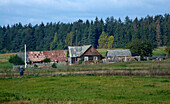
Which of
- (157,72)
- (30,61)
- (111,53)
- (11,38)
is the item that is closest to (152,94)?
(157,72)

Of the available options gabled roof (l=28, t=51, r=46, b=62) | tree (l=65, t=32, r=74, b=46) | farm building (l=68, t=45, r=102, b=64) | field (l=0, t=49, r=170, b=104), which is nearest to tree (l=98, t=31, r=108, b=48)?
tree (l=65, t=32, r=74, b=46)

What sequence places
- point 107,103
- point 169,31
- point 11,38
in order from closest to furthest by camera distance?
1. point 107,103
2. point 169,31
3. point 11,38

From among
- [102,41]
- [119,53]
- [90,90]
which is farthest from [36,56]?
[102,41]

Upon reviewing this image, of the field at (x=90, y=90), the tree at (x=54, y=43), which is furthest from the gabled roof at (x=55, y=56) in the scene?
the tree at (x=54, y=43)

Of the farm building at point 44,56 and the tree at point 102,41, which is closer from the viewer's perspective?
the farm building at point 44,56

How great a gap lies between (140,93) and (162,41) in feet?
442

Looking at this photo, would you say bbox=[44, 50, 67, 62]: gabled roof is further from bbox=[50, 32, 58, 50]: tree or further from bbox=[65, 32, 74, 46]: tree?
bbox=[65, 32, 74, 46]: tree

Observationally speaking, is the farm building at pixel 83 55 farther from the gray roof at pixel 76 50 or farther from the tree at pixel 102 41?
the tree at pixel 102 41

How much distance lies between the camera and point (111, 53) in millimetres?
92375

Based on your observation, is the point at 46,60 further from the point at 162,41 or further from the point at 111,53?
the point at 162,41

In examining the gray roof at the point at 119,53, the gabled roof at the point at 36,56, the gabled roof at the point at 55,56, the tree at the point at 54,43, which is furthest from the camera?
the tree at the point at 54,43

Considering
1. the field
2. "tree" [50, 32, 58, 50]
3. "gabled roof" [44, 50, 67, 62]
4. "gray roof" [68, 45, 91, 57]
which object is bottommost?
the field

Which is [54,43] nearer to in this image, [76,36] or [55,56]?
[76,36]

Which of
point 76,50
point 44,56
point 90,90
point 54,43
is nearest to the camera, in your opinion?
point 90,90
